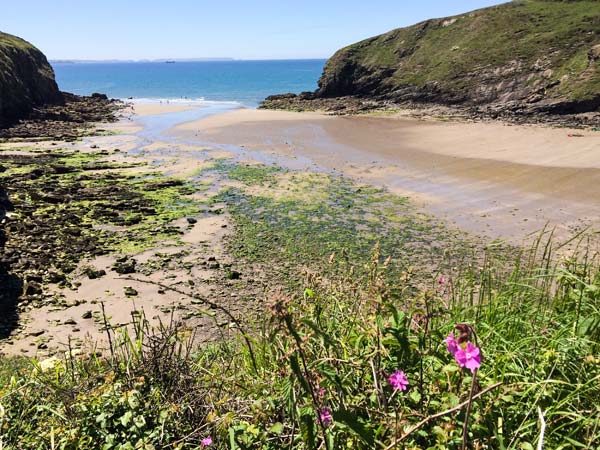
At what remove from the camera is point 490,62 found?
1645 inches

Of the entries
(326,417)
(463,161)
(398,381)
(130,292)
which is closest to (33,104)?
(463,161)

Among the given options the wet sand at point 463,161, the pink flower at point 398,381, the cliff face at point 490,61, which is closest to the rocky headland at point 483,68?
the cliff face at point 490,61

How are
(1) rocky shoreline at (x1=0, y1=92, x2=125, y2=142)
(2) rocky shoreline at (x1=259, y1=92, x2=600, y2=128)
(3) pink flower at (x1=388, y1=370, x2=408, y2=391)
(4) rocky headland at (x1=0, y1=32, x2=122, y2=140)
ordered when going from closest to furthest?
(3) pink flower at (x1=388, y1=370, x2=408, y2=391) → (1) rocky shoreline at (x1=0, y1=92, x2=125, y2=142) → (2) rocky shoreline at (x1=259, y1=92, x2=600, y2=128) → (4) rocky headland at (x1=0, y1=32, x2=122, y2=140)

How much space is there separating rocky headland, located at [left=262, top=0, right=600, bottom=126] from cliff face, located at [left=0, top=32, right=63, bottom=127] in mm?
22909

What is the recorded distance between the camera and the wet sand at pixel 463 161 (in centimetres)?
1413

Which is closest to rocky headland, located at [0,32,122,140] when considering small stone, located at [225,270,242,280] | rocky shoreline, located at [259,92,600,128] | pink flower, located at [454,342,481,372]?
rocky shoreline, located at [259,92,600,128]

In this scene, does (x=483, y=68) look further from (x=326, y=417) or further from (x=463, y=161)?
(x=326, y=417)

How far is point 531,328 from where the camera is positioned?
127 inches

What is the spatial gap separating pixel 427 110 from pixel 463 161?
67.8 feet

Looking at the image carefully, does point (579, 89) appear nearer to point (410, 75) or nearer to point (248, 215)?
point (410, 75)

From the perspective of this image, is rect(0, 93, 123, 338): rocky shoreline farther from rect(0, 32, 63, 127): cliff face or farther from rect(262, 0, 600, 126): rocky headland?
rect(262, 0, 600, 126): rocky headland

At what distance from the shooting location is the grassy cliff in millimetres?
34688

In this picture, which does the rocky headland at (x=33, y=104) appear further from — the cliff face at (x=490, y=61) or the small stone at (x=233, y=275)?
the cliff face at (x=490, y=61)

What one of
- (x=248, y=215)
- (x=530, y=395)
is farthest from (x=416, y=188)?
(x=530, y=395)
